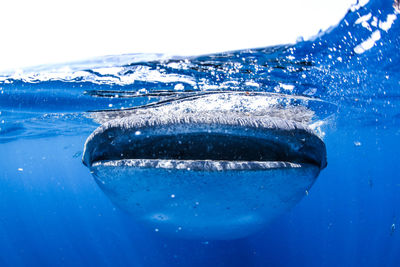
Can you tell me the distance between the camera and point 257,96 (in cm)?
800

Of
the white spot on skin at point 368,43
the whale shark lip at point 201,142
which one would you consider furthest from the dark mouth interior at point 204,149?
the white spot on skin at point 368,43

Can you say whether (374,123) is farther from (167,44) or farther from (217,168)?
(217,168)

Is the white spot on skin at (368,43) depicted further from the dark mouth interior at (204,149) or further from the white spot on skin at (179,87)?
the dark mouth interior at (204,149)

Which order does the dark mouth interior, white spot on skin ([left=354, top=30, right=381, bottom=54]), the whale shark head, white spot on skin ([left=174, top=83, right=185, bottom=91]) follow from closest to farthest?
the whale shark head → the dark mouth interior → white spot on skin ([left=354, top=30, right=381, bottom=54]) → white spot on skin ([left=174, top=83, right=185, bottom=91])

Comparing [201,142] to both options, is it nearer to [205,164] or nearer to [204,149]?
[204,149]

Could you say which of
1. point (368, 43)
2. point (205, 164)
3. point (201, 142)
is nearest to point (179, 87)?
point (368, 43)

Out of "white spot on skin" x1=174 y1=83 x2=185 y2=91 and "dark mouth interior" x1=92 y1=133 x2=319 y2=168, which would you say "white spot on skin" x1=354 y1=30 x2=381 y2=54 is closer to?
"white spot on skin" x1=174 y1=83 x2=185 y2=91

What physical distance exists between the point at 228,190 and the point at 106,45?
11.5ft

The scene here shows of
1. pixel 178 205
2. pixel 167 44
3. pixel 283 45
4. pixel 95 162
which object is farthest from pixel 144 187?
pixel 283 45

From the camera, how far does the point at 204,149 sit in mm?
2906

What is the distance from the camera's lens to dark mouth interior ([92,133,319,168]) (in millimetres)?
2615

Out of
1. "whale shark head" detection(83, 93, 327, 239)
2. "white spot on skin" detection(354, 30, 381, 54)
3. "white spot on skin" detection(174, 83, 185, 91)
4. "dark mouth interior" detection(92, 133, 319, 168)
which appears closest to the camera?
"whale shark head" detection(83, 93, 327, 239)

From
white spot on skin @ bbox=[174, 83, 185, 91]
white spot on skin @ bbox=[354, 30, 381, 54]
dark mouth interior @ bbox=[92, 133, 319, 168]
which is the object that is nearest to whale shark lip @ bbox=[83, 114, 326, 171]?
dark mouth interior @ bbox=[92, 133, 319, 168]

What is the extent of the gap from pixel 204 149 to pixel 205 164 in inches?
26.8
